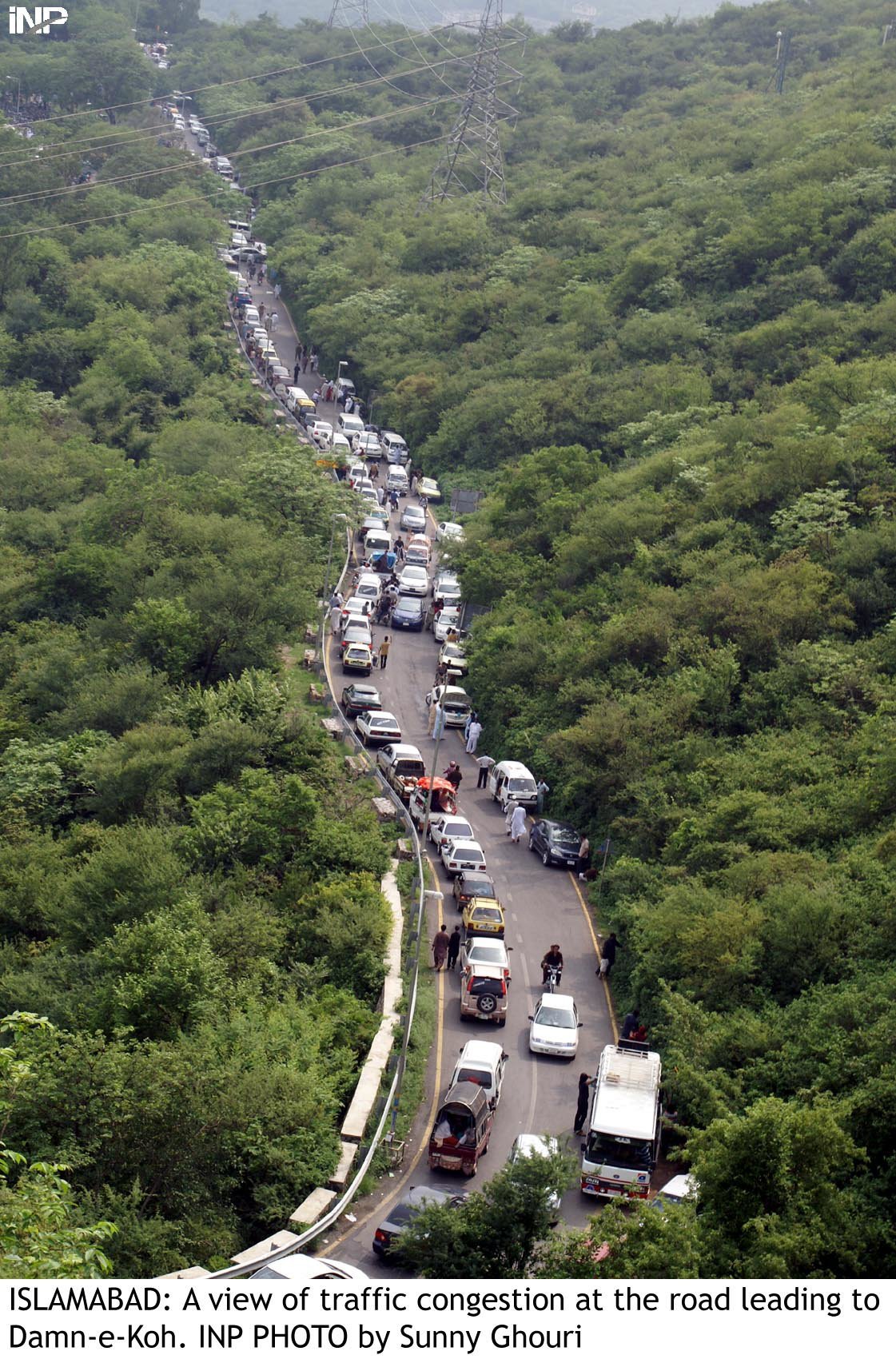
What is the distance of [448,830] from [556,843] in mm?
3232

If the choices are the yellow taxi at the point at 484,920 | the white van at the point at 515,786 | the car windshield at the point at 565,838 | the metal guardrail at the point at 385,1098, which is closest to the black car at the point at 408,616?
the metal guardrail at the point at 385,1098

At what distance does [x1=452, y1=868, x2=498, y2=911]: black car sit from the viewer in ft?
137

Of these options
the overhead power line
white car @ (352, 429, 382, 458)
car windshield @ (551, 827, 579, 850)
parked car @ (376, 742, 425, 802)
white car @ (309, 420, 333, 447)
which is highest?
the overhead power line

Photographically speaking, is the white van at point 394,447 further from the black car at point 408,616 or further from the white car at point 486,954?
the white car at point 486,954

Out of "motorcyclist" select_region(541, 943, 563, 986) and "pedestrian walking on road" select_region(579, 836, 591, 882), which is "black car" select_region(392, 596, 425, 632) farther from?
"motorcyclist" select_region(541, 943, 563, 986)

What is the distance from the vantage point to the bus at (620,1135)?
29.4m

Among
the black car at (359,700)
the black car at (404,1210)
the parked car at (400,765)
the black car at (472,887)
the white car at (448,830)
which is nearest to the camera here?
the black car at (404,1210)

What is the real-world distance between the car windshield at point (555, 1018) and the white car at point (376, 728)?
17895 millimetres

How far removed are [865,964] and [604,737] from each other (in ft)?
50.0

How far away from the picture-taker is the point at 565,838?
46.2 metres

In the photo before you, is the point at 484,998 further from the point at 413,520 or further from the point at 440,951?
the point at 413,520

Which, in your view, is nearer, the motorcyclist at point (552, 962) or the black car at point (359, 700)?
the motorcyclist at point (552, 962)

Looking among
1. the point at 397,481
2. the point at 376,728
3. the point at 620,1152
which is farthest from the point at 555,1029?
the point at 397,481

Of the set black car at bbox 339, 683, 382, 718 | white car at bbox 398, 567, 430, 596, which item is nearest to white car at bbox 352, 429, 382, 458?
white car at bbox 398, 567, 430, 596
